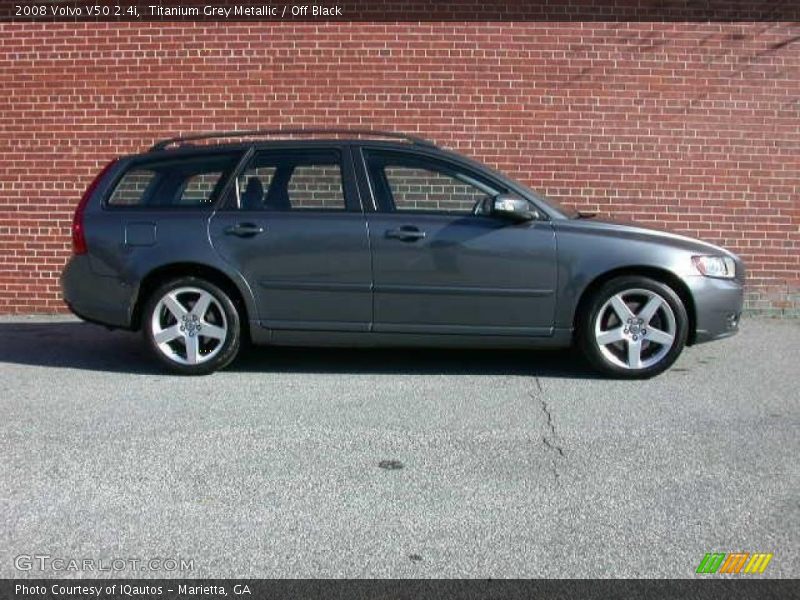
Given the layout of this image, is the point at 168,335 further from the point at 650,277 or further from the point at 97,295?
the point at 650,277

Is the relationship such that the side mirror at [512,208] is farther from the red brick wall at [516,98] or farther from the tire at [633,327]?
the red brick wall at [516,98]

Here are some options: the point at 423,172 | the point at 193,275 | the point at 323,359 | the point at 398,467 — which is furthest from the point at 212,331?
the point at 398,467

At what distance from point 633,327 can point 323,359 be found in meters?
2.33

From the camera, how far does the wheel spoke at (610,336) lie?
22.2ft

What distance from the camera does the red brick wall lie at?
945 cm

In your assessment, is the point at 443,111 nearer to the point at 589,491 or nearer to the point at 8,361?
the point at 8,361

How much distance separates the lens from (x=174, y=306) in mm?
6926

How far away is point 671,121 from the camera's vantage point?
9.50 m

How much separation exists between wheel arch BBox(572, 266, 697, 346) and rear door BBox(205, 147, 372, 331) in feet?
4.70

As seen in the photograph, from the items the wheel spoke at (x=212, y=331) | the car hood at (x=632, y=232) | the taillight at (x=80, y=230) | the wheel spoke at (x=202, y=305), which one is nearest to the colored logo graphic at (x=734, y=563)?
the car hood at (x=632, y=232)

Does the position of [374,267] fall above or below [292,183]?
below

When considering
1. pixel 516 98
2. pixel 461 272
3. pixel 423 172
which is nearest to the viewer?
pixel 461 272

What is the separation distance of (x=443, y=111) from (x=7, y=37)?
4290 millimetres

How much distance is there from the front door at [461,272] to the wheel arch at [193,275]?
0.94 metres
